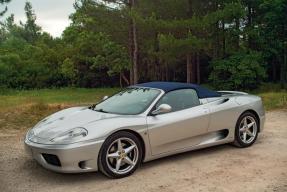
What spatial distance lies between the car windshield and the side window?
0.18 meters

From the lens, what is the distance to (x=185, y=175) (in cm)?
596

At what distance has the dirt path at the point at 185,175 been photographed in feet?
18.1

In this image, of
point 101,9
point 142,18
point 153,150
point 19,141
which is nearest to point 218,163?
point 153,150

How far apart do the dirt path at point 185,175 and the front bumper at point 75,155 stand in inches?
9.5

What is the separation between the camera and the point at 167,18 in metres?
24.9

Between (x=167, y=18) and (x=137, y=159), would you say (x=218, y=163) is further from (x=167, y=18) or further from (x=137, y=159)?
(x=167, y=18)

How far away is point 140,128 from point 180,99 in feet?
3.59

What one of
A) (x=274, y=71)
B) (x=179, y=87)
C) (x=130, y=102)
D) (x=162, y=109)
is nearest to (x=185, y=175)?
(x=162, y=109)

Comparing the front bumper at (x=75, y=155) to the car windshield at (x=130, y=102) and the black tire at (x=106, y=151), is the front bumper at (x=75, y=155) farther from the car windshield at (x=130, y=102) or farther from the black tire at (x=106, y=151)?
the car windshield at (x=130, y=102)

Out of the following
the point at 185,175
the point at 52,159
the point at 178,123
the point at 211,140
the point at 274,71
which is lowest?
the point at 274,71

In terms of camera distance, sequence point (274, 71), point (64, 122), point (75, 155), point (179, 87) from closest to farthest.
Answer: point (75, 155), point (64, 122), point (179, 87), point (274, 71)

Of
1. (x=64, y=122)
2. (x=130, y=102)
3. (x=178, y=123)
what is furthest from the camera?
(x=130, y=102)

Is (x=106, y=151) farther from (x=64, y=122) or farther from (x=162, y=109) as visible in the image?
(x=162, y=109)

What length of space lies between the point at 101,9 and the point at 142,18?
4.79m
